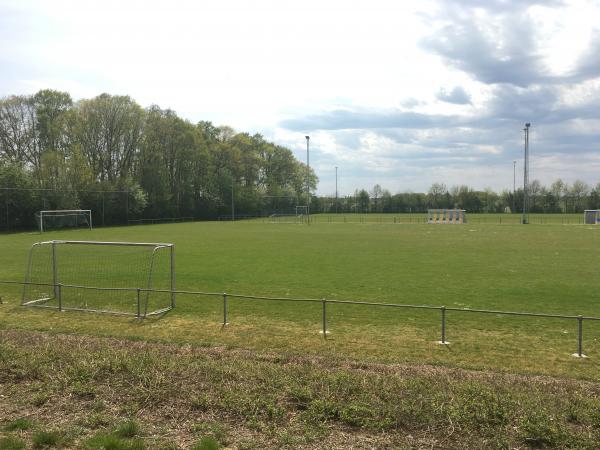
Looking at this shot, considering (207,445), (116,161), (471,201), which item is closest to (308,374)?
(207,445)

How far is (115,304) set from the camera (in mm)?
14383

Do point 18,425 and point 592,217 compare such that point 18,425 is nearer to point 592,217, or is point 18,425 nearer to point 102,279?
point 102,279

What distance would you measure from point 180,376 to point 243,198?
91185mm

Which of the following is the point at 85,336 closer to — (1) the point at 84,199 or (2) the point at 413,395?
(2) the point at 413,395

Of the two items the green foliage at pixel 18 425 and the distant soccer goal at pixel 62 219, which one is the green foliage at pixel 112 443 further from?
the distant soccer goal at pixel 62 219

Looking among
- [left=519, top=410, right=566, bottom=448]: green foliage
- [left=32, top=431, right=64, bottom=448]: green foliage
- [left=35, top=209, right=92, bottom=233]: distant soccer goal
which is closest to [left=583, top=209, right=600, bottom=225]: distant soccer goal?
[left=35, top=209, right=92, bottom=233]: distant soccer goal

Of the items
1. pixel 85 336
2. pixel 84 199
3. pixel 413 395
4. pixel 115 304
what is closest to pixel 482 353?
pixel 413 395

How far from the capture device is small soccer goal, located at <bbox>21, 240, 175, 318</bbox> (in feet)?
45.1

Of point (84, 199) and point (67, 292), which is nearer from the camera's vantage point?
point (67, 292)

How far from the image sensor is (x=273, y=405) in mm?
6113

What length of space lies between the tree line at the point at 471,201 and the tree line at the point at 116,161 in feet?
80.2

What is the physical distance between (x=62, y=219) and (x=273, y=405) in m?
58.8

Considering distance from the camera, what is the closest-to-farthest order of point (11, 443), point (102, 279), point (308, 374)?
point (11, 443) → point (308, 374) → point (102, 279)

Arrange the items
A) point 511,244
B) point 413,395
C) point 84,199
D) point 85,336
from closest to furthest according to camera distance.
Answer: point 413,395 < point 85,336 < point 511,244 < point 84,199
